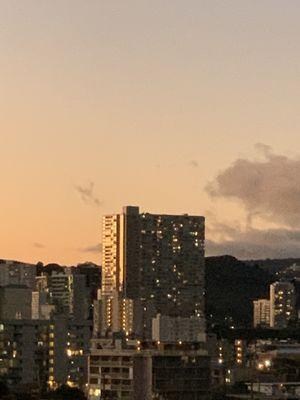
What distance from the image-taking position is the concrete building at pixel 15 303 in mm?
67312

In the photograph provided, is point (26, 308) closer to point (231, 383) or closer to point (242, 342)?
point (231, 383)

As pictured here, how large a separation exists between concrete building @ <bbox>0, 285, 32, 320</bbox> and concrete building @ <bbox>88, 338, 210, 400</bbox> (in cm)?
1033

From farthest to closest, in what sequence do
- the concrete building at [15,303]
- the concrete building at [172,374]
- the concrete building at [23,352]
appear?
the concrete building at [15,303], the concrete building at [23,352], the concrete building at [172,374]

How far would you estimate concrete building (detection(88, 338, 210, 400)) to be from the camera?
5216 centimetres

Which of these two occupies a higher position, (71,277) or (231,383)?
(71,277)

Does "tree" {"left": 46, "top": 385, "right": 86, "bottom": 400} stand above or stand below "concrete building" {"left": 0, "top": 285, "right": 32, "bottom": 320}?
below

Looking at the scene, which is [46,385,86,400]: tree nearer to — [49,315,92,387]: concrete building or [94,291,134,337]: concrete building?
[49,315,92,387]: concrete building

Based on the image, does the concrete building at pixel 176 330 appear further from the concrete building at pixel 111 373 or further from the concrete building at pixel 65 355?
the concrete building at pixel 111 373

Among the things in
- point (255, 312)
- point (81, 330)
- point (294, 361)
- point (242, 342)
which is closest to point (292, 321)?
point (255, 312)

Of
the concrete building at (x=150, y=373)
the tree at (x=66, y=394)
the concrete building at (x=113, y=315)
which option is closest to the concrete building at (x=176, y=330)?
the concrete building at (x=113, y=315)

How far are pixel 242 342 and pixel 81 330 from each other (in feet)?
62.7

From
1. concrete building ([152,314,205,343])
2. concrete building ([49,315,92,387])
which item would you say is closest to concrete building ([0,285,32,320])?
concrete building ([49,315,92,387])

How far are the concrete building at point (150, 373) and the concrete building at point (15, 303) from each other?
1033 cm

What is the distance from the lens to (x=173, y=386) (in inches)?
2082
